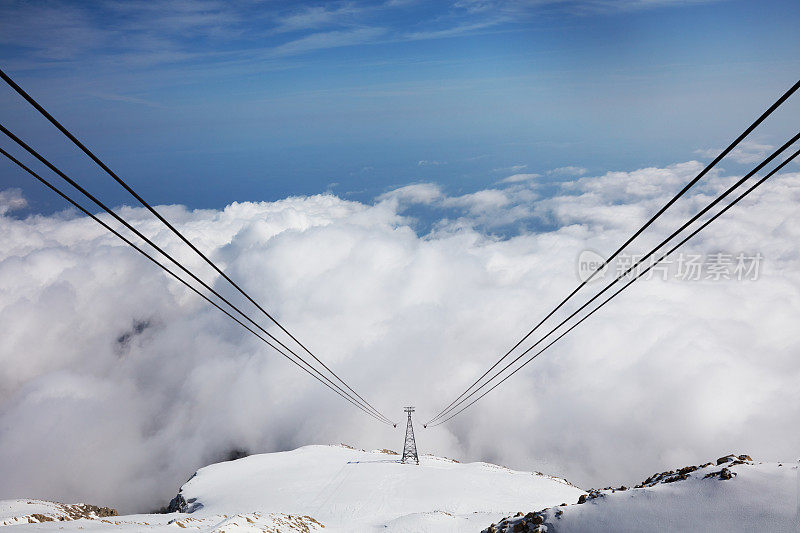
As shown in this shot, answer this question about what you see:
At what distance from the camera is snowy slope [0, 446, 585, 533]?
32.8m

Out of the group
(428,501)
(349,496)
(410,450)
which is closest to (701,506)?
(428,501)

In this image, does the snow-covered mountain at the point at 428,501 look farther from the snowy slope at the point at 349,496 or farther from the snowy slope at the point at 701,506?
the snowy slope at the point at 349,496

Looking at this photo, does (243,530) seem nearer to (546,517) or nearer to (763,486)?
(546,517)

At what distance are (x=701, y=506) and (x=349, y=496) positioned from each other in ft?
131

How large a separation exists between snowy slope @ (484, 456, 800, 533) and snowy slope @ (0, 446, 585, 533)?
1543cm

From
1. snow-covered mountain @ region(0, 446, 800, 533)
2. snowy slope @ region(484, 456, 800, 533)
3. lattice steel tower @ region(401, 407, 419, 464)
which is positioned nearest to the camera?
snowy slope @ region(484, 456, 800, 533)

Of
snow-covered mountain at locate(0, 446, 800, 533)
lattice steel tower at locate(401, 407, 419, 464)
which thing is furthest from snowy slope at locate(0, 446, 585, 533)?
lattice steel tower at locate(401, 407, 419, 464)

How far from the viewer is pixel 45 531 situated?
25.0 m

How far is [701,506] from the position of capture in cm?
Result: 1631

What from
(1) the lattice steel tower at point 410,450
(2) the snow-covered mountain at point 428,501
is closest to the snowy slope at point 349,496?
(2) the snow-covered mountain at point 428,501

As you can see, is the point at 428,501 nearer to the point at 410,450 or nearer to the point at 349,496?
the point at 349,496

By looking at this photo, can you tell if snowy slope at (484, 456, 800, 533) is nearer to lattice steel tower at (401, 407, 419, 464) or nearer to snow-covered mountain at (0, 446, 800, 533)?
snow-covered mountain at (0, 446, 800, 533)

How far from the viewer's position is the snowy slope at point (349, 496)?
32.8 metres

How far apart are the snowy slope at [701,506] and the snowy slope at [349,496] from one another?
15.4 metres
